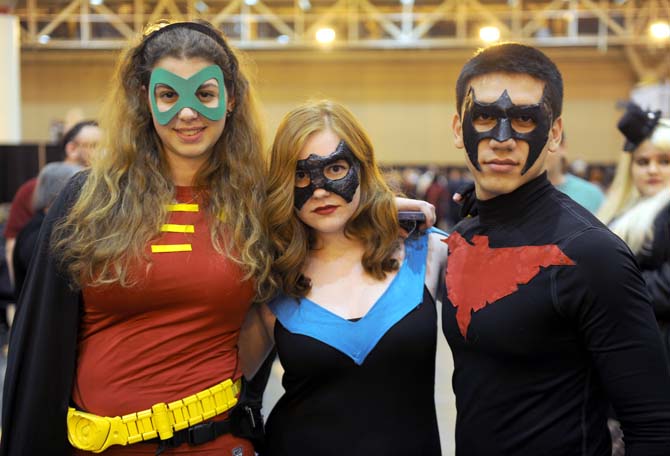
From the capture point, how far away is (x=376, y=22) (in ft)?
48.4

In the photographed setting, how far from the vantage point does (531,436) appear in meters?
1.60

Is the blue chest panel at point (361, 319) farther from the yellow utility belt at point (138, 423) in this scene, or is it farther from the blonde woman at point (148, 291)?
the yellow utility belt at point (138, 423)

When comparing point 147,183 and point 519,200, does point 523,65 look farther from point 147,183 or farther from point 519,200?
point 147,183

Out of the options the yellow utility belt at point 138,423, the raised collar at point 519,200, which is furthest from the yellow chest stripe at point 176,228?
the raised collar at point 519,200

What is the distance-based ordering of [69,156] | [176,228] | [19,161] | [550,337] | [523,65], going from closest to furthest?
[550,337] → [523,65] → [176,228] → [69,156] → [19,161]

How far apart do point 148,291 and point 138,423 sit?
1.12ft

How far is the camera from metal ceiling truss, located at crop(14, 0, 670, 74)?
13.9 m

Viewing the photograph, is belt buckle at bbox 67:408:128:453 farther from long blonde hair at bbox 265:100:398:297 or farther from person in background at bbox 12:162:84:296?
person in background at bbox 12:162:84:296

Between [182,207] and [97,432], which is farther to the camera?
[182,207]

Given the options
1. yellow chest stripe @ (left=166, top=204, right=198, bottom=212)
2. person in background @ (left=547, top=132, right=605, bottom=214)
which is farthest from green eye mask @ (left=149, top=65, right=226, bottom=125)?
person in background @ (left=547, top=132, right=605, bottom=214)

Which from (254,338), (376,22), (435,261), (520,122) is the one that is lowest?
(254,338)

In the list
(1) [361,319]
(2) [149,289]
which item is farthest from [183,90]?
(1) [361,319]

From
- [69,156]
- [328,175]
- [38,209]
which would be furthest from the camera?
[69,156]

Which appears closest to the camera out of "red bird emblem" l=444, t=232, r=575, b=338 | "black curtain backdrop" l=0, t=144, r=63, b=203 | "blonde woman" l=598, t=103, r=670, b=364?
"red bird emblem" l=444, t=232, r=575, b=338
